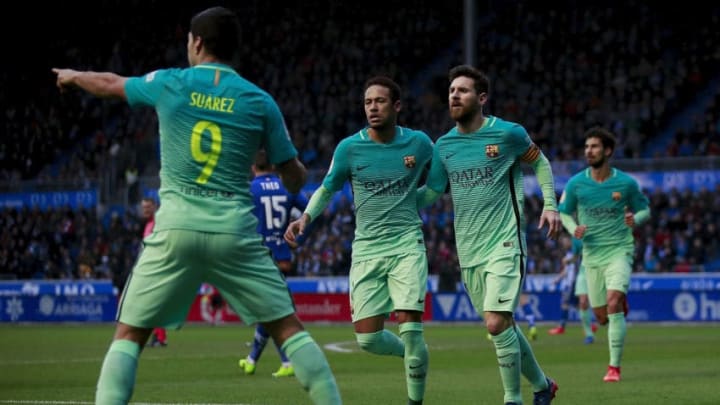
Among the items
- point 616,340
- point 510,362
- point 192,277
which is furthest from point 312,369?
point 616,340

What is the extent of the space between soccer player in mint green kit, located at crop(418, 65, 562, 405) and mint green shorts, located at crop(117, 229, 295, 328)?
10.4ft

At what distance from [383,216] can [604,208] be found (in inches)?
198

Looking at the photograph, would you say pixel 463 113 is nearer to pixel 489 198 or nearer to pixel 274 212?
pixel 489 198

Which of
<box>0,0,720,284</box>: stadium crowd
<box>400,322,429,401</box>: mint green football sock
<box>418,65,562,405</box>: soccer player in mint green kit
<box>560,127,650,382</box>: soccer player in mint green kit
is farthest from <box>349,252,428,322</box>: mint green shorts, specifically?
<box>0,0,720,284</box>: stadium crowd

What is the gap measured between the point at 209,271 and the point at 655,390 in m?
6.87

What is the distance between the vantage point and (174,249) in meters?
6.31

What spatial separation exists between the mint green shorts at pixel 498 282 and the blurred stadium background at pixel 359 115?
19.5 metres

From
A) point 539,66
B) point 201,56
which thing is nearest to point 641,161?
point 539,66

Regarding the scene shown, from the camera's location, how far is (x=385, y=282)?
10094mm

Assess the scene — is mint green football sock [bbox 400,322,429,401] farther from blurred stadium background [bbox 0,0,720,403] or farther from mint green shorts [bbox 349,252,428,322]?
blurred stadium background [bbox 0,0,720,403]

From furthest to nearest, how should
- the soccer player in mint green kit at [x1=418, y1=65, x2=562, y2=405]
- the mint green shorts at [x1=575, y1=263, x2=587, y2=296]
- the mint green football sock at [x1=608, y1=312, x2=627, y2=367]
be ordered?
the mint green shorts at [x1=575, y1=263, x2=587, y2=296] < the mint green football sock at [x1=608, y1=312, x2=627, y2=367] < the soccer player in mint green kit at [x1=418, y1=65, x2=562, y2=405]

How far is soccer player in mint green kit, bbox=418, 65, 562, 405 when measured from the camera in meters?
9.38

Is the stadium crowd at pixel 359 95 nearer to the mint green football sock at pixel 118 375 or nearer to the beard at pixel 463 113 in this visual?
the beard at pixel 463 113

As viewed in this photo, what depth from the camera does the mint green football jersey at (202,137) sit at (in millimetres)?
6371
